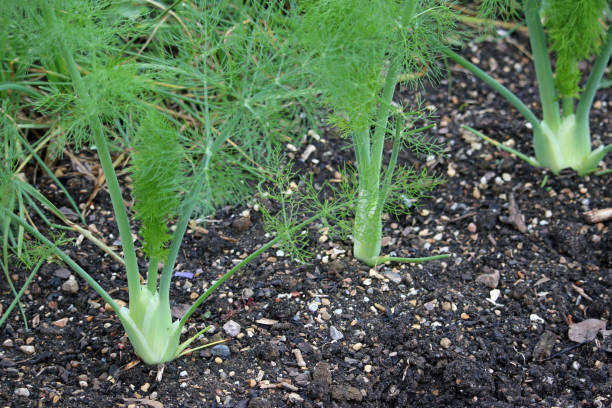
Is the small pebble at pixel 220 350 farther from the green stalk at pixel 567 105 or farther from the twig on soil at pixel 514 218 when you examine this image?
the green stalk at pixel 567 105

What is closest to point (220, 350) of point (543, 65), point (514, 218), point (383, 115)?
point (383, 115)

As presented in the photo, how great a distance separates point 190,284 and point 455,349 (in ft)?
2.64

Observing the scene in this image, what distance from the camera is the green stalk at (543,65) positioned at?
7.89ft

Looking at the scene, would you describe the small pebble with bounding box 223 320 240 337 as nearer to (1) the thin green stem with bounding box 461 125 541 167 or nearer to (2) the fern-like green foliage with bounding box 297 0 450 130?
(2) the fern-like green foliage with bounding box 297 0 450 130

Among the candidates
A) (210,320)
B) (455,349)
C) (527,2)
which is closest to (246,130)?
(210,320)

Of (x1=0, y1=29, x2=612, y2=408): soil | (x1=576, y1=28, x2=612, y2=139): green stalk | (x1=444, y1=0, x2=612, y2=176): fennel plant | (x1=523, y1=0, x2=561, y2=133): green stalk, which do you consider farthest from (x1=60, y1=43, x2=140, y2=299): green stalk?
(x1=576, y1=28, x2=612, y2=139): green stalk

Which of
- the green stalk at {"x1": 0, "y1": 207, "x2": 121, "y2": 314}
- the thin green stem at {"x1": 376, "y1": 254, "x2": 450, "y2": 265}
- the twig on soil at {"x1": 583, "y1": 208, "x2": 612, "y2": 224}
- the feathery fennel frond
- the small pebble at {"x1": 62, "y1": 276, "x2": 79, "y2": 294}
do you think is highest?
the feathery fennel frond

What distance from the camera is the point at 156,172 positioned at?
4.91ft

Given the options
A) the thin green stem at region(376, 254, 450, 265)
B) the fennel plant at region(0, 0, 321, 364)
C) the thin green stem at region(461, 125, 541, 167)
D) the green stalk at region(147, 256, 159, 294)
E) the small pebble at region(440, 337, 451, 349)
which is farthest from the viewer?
the thin green stem at region(461, 125, 541, 167)

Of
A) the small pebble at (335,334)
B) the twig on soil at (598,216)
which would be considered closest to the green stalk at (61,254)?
the small pebble at (335,334)

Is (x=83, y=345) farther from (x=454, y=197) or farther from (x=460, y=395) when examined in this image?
(x=454, y=197)

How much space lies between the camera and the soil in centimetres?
181

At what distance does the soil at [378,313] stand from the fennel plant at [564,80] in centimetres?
9

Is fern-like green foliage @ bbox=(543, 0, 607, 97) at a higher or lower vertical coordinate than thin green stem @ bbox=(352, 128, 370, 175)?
higher
